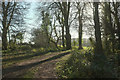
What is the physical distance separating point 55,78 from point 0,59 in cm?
328

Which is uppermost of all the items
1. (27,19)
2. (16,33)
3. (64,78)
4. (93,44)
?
(27,19)

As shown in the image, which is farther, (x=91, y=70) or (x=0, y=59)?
(x=0, y=59)

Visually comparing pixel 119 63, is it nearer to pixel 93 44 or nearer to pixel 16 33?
pixel 93 44

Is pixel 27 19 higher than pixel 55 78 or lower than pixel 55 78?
higher

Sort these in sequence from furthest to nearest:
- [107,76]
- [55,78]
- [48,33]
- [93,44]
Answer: [48,33] → [93,44] → [55,78] → [107,76]

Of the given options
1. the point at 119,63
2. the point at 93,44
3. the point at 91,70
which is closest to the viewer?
the point at 91,70

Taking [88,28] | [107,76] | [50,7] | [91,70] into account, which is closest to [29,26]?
[91,70]

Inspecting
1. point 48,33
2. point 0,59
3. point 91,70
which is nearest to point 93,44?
point 91,70

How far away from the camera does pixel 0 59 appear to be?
228 inches

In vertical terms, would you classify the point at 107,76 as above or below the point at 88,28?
below

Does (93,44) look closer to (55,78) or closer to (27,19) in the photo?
(55,78)

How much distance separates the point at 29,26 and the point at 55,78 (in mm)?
4794

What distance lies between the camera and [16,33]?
8461 millimetres

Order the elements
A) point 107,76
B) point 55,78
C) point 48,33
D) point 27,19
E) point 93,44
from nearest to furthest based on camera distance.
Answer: point 107,76 → point 55,78 → point 93,44 → point 27,19 → point 48,33
